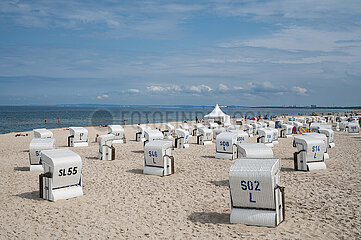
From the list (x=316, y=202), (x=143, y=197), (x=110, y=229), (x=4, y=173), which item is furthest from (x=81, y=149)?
(x=316, y=202)

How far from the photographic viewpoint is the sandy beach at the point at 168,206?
766cm

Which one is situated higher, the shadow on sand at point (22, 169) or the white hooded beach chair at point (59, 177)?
the white hooded beach chair at point (59, 177)

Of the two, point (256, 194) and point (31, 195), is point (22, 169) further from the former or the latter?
point (256, 194)

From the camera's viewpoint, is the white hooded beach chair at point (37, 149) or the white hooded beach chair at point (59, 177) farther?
the white hooded beach chair at point (37, 149)

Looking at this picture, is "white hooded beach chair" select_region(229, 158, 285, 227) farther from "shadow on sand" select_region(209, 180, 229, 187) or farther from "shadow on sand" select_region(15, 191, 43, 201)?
"shadow on sand" select_region(15, 191, 43, 201)

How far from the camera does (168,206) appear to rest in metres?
9.78

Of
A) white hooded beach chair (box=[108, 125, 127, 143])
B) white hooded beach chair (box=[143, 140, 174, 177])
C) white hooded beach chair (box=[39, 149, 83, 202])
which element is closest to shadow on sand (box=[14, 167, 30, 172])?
white hooded beach chair (box=[39, 149, 83, 202])

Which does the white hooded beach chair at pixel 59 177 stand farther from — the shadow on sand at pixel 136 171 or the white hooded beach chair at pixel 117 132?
the white hooded beach chair at pixel 117 132

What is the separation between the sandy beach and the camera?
7.66 m

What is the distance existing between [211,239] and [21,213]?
5503mm

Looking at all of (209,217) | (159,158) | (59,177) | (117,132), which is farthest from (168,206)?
(117,132)

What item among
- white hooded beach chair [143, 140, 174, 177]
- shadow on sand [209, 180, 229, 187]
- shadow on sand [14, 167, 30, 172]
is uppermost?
white hooded beach chair [143, 140, 174, 177]

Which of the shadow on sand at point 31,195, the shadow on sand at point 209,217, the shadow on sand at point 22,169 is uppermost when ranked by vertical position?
the shadow on sand at point 22,169

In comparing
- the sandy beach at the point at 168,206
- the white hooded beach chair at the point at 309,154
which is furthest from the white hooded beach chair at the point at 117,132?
the white hooded beach chair at the point at 309,154
